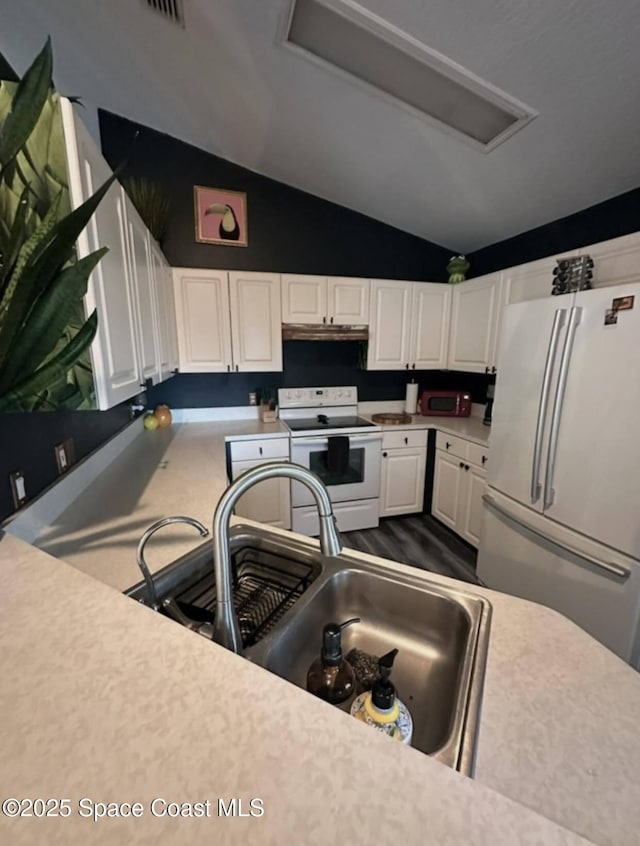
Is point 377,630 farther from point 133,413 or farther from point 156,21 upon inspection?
point 156,21

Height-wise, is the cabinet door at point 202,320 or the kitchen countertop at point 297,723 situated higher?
the cabinet door at point 202,320

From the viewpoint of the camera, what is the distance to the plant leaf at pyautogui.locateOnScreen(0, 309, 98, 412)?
0.64 m

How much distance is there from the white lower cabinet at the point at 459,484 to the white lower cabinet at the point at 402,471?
13 centimetres

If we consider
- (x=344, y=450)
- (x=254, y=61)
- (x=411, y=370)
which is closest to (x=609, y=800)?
(x=344, y=450)

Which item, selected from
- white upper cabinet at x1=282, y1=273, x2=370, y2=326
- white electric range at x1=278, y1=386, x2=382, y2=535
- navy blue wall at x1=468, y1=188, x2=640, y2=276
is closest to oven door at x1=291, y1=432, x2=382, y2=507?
white electric range at x1=278, y1=386, x2=382, y2=535

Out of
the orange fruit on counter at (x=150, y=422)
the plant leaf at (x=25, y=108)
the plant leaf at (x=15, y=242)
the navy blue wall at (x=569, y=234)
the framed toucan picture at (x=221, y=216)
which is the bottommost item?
the orange fruit on counter at (x=150, y=422)

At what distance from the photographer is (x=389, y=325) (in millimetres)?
2957

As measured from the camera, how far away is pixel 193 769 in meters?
0.30

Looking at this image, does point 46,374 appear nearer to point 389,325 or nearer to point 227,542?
point 227,542

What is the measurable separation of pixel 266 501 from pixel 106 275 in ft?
6.05

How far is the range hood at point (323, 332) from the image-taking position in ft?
8.95

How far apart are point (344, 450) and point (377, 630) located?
5.70 ft

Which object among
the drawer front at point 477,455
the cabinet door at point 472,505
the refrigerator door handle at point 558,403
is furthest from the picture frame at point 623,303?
the cabinet door at point 472,505

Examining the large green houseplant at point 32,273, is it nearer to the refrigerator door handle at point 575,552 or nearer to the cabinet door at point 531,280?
the refrigerator door handle at point 575,552
